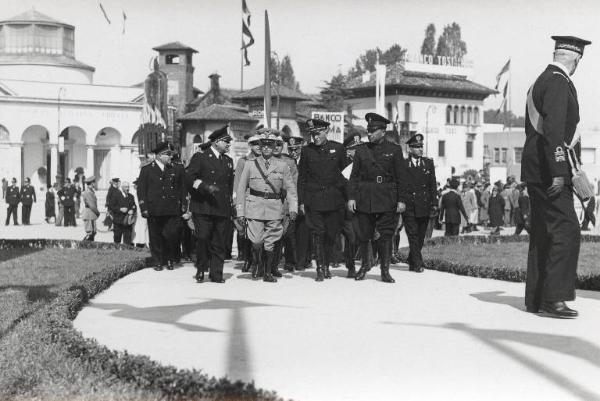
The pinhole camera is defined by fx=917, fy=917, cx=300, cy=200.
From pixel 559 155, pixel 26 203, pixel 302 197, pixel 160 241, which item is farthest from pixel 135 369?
pixel 26 203

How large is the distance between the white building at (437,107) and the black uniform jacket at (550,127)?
235 feet

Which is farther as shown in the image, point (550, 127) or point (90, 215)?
point (90, 215)

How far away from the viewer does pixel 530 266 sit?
784cm

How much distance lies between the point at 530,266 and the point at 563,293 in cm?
41

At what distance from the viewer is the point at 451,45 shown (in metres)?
84.4

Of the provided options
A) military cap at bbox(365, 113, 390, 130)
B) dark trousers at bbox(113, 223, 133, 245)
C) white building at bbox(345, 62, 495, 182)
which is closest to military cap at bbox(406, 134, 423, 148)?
military cap at bbox(365, 113, 390, 130)

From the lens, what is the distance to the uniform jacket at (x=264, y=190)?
10.6 metres

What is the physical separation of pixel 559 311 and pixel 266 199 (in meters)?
4.05

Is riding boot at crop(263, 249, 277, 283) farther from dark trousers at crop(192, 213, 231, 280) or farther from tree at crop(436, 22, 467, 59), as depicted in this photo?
tree at crop(436, 22, 467, 59)

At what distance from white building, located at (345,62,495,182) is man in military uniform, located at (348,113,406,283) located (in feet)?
226

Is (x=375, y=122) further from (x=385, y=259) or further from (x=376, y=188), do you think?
(x=385, y=259)

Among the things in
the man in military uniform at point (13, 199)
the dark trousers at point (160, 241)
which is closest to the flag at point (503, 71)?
the man in military uniform at point (13, 199)

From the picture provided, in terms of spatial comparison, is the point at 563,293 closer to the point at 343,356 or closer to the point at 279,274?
the point at 343,356

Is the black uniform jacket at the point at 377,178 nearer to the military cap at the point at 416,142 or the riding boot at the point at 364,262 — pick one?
the riding boot at the point at 364,262
